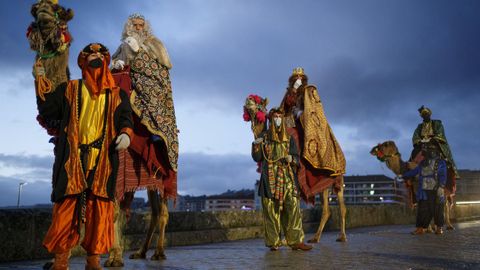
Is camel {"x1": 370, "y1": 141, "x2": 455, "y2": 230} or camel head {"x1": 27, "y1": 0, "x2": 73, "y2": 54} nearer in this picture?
camel head {"x1": 27, "y1": 0, "x2": 73, "y2": 54}

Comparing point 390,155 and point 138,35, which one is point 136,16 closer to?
point 138,35

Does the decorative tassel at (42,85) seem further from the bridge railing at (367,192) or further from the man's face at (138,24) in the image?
the bridge railing at (367,192)

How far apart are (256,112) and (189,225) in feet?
8.42

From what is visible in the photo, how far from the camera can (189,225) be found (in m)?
9.48

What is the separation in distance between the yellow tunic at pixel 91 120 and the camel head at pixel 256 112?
399 cm

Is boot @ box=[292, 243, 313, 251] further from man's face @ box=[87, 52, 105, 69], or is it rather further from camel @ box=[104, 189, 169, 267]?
man's face @ box=[87, 52, 105, 69]

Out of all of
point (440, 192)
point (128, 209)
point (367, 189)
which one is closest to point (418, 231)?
point (440, 192)

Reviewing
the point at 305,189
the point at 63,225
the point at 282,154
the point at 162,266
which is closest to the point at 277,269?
the point at 162,266

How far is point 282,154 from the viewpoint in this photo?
25.8 ft

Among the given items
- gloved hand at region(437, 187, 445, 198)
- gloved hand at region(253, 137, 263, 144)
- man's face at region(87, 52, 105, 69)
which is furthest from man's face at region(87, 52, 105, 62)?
gloved hand at region(437, 187, 445, 198)

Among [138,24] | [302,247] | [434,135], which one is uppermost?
[138,24]

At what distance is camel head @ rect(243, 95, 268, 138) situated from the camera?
27.3 ft

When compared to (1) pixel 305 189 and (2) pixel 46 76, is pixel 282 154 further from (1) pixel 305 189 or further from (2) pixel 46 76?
(2) pixel 46 76

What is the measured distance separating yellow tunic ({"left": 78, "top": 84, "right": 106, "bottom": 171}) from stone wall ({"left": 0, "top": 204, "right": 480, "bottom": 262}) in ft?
6.96
